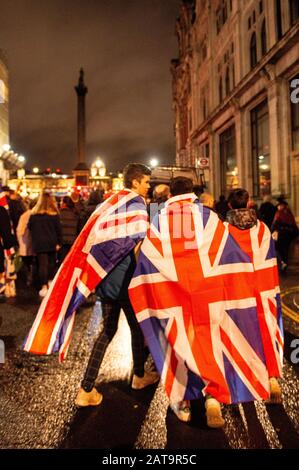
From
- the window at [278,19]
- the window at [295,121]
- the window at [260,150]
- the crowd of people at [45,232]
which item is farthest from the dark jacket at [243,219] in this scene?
the window at [278,19]

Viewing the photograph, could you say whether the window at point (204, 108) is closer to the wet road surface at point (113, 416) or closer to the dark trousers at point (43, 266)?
the dark trousers at point (43, 266)

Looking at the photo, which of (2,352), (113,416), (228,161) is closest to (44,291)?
(2,352)

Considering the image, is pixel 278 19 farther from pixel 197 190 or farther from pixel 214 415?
pixel 214 415

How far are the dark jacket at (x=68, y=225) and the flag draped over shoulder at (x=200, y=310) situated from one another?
6083 millimetres

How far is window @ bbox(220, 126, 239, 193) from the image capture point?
24.6 m

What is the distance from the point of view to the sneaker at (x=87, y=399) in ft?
12.2

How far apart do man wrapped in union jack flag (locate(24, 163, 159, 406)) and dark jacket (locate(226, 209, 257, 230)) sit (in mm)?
889

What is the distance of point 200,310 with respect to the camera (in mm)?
3363

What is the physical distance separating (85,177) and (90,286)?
59.7 metres

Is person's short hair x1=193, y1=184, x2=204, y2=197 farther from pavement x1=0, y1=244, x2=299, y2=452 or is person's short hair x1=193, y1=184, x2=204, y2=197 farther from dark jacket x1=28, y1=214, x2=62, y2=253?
dark jacket x1=28, y1=214, x2=62, y2=253

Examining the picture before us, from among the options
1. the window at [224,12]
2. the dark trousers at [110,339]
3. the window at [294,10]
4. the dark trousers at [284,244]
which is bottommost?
the dark trousers at [110,339]

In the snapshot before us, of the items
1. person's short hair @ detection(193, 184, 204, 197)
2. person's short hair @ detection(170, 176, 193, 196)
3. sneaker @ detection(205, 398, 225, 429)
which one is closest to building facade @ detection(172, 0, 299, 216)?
person's short hair @ detection(193, 184, 204, 197)
